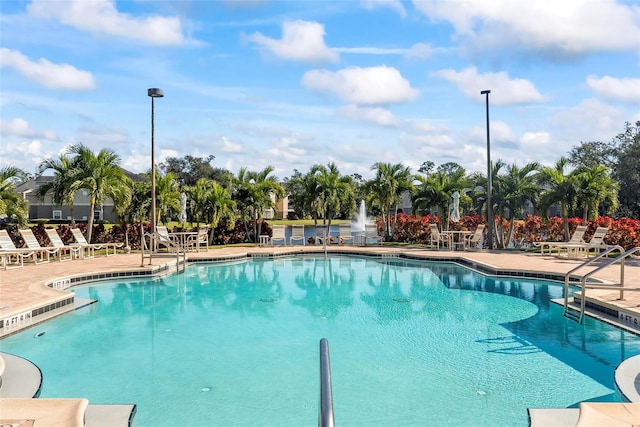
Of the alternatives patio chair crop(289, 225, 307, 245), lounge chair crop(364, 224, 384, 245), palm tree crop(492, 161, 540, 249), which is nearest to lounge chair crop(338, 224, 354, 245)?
lounge chair crop(364, 224, 384, 245)

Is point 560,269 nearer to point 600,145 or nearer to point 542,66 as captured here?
point 542,66

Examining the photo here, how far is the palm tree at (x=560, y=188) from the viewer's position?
671 inches

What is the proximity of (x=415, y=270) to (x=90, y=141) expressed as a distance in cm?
1330

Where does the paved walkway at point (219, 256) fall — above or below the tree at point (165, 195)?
below

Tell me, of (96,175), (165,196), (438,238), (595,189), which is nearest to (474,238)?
(438,238)

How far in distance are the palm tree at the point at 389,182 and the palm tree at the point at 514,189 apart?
12.9 ft

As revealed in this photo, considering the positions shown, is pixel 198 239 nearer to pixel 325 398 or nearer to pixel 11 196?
pixel 11 196

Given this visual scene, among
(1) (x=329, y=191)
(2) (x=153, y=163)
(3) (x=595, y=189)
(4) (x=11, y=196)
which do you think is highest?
(2) (x=153, y=163)

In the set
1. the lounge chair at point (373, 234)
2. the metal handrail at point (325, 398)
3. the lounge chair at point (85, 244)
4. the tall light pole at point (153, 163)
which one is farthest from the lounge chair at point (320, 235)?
the metal handrail at point (325, 398)

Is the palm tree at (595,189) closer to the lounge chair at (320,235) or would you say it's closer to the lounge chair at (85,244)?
the lounge chair at (320,235)

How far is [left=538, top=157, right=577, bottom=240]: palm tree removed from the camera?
1705 cm

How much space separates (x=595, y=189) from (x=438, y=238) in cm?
564

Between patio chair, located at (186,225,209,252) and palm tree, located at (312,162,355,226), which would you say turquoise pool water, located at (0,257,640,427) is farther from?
palm tree, located at (312,162,355,226)

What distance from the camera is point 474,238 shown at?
1902cm
